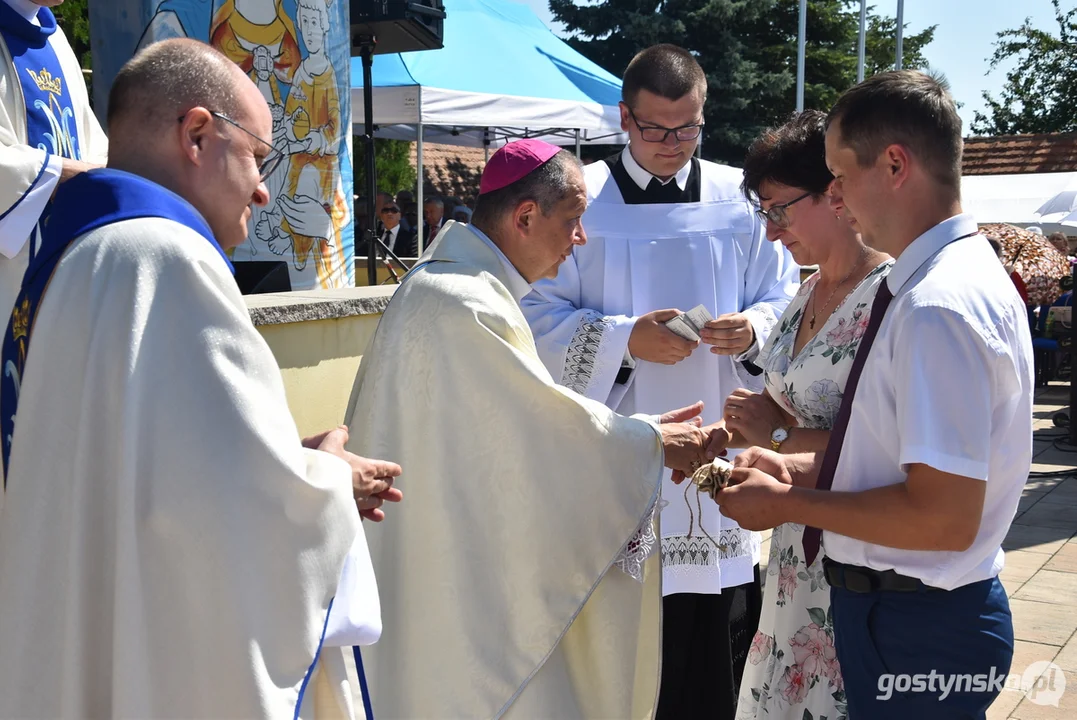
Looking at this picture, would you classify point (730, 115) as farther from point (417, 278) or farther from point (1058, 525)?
point (417, 278)

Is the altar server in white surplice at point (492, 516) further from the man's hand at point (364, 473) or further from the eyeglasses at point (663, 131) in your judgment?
the eyeglasses at point (663, 131)

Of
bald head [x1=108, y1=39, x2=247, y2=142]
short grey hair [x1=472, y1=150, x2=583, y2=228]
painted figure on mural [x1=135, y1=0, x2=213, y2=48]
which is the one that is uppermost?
painted figure on mural [x1=135, y1=0, x2=213, y2=48]

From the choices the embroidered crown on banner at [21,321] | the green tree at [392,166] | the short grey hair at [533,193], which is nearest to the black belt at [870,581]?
the short grey hair at [533,193]

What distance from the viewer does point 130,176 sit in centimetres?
186

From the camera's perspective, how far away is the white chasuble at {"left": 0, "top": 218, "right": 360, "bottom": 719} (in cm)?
176

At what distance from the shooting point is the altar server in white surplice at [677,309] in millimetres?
3609

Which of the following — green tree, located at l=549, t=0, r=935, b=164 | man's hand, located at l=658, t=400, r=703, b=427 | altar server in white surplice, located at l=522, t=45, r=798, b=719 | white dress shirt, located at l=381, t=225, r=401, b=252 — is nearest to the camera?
man's hand, located at l=658, t=400, r=703, b=427

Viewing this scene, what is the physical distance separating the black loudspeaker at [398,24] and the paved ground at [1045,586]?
457 centimetres

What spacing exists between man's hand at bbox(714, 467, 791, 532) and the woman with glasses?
0.29m

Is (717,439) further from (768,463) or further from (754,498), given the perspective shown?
(754,498)

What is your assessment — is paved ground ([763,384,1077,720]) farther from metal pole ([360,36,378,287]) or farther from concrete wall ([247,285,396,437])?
metal pole ([360,36,378,287])

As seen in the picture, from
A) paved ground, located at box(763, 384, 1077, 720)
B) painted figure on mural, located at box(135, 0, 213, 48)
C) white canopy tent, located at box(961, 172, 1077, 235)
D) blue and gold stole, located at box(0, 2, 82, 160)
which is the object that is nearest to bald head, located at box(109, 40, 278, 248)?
blue and gold stole, located at box(0, 2, 82, 160)

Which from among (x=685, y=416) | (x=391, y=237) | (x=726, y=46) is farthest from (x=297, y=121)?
(x=726, y=46)

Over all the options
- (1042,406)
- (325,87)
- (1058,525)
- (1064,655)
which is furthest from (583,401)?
(1042,406)
